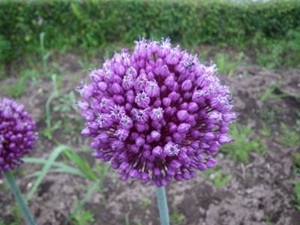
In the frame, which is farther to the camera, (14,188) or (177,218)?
(177,218)

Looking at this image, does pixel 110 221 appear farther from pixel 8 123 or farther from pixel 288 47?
pixel 288 47

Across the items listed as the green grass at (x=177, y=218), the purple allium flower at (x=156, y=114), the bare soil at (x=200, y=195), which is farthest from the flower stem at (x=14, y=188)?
the green grass at (x=177, y=218)

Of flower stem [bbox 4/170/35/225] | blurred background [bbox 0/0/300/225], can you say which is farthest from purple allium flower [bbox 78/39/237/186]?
flower stem [bbox 4/170/35/225]

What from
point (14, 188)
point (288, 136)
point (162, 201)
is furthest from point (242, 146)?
point (14, 188)

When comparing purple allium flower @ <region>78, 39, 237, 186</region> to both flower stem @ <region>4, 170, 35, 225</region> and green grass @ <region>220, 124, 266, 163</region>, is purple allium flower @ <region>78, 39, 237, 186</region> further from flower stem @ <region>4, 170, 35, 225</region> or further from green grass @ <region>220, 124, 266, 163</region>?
Result: green grass @ <region>220, 124, 266, 163</region>

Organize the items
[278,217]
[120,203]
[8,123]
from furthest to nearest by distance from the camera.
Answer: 1. [120,203]
2. [278,217]
3. [8,123]

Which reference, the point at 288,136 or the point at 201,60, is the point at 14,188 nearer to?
the point at 288,136

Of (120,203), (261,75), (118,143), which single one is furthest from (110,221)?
(261,75)
